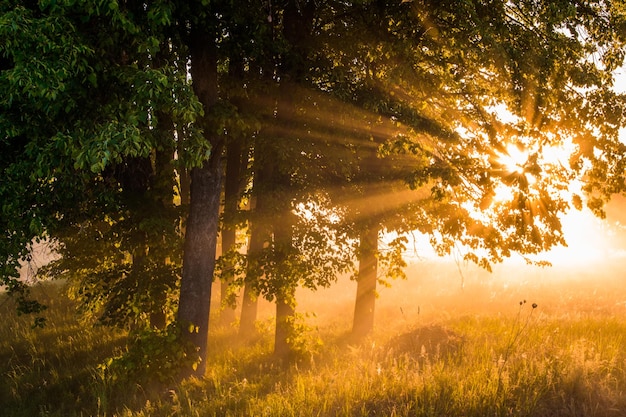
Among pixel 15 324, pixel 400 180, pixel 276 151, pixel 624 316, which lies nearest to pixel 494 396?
pixel 400 180

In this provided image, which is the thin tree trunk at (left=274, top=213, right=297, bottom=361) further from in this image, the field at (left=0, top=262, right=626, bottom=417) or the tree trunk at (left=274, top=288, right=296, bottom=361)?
the field at (left=0, top=262, right=626, bottom=417)

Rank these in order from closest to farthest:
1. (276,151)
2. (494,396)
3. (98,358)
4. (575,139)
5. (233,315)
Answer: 1. (494,396)
2. (575,139)
3. (276,151)
4. (98,358)
5. (233,315)

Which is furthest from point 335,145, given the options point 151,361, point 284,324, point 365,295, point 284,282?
point 151,361

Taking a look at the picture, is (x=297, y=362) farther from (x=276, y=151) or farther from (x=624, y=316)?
(x=624, y=316)

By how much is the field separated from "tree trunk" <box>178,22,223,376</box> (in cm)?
143

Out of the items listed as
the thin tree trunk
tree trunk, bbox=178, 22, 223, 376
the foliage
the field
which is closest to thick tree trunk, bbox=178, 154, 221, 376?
tree trunk, bbox=178, 22, 223, 376

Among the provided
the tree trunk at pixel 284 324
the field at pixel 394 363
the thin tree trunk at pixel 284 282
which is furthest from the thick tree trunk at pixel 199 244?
the tree trunk at pixel 284 324

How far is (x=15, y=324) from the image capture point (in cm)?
1783

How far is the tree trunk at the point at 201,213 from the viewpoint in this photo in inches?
363

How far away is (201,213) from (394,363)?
4.76 metres

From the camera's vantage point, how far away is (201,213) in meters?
9.34

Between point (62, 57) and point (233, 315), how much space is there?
13.0 meters

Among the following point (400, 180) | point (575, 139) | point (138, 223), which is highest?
point (575, 139)

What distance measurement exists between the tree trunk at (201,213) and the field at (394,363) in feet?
4.69
